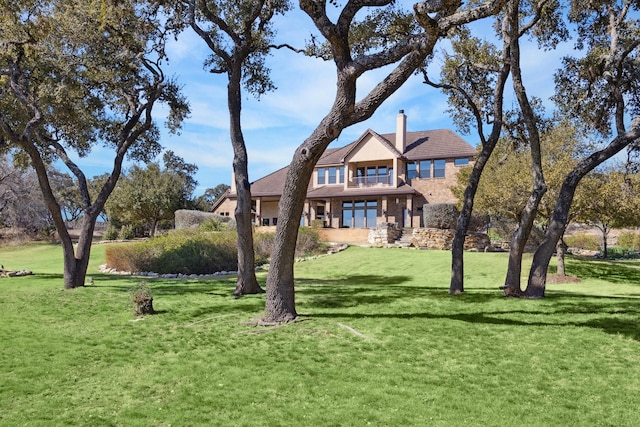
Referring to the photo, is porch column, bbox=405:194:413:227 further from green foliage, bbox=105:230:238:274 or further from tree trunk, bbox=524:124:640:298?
tree trunk, bbox=524:124:640:298

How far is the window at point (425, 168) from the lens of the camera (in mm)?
36103

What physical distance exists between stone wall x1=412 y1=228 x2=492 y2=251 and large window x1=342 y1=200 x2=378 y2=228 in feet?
29.6

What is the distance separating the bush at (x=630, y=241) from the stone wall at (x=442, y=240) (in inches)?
498

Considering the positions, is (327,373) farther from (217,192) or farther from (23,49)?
(217,192)

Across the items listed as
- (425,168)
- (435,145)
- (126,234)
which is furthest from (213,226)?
(435,145)

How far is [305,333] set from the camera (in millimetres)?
7930

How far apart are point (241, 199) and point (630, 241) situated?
31359 mm

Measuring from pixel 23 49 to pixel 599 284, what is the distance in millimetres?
20858

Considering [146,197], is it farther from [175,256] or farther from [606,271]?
[606,271]

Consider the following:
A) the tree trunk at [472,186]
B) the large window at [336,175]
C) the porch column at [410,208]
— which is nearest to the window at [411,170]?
the porch column at [410,208]

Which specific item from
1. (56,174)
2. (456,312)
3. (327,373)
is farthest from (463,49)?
(56,174)

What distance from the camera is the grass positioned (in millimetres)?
5000

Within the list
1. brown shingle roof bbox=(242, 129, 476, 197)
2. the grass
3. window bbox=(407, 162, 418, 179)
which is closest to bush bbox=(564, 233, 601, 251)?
brown shingle roof bbox=(242, 129, 476, 197)

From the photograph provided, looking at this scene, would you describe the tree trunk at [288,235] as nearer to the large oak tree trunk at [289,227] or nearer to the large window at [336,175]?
the large oak tree trunk at [289,227]
